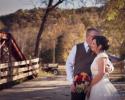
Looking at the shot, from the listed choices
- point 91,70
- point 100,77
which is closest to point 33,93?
point 91,70

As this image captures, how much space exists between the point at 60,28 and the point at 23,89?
25943 millimetres

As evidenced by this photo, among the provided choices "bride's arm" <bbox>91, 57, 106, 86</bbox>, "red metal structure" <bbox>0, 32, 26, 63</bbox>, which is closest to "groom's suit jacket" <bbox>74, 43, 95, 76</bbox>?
"bride's arm" <bbox>91, 57, 106, 86</bbox>

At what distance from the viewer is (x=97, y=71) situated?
25.1 ft

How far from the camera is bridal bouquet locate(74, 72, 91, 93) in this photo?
8.02 m

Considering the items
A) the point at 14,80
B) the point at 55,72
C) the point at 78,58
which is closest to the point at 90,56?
the point at 78,58

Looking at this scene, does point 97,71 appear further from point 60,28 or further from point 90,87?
point 60,28

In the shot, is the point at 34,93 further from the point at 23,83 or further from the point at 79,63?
the point at 79,63

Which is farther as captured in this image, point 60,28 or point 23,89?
point 60,28

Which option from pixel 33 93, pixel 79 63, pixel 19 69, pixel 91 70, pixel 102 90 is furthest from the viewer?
pixel 19 69

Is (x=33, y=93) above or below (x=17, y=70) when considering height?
below

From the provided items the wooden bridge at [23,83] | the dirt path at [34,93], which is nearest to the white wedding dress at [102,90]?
the wooden bridge at [23,83]

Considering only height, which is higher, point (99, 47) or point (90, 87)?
point (99, 47)

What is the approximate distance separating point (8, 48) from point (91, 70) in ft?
56.7

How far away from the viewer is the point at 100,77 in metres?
7.55
